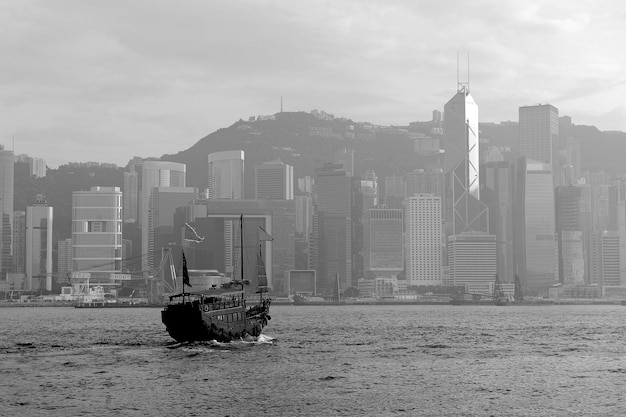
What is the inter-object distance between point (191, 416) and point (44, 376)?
24.2 m

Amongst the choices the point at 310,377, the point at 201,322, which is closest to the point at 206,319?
the point at 201,322

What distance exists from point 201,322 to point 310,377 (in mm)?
21317

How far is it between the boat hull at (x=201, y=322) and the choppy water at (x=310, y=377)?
1.41 metres

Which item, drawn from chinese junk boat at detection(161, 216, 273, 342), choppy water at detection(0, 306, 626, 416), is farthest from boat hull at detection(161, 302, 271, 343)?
choppy water at detection(0, 306, 626, 416)

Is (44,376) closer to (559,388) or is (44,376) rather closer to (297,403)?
(297,403)

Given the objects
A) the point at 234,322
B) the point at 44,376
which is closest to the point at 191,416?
the point at 44,376

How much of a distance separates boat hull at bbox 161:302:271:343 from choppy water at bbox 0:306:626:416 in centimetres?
141

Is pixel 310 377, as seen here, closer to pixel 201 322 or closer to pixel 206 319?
pixel 206 319

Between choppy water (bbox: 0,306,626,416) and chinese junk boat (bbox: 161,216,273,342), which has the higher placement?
chinese junk boat (bbox: 161,216,273,342)

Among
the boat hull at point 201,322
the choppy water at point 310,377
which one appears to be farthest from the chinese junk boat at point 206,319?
the choppy water at point 310,377

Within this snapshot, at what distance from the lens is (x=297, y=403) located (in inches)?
2783

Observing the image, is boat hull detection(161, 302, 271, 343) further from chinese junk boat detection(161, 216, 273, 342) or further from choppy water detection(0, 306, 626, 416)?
choppy water detection(0, 306, 626, 416)

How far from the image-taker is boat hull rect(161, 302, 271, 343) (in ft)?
336

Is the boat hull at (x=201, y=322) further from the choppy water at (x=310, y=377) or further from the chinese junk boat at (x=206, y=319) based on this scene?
the choppy water at (x=310, y=377)
